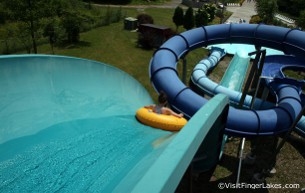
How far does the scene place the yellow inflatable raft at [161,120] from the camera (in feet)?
24.3

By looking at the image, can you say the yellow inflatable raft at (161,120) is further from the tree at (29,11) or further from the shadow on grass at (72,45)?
the shadow on grass at (72,45)

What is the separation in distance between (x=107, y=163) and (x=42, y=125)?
2.48 meters

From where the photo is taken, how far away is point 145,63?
18.2 meters

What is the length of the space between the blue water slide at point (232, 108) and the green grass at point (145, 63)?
199cm

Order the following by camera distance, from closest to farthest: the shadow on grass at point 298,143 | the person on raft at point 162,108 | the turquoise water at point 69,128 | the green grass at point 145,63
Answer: the turquoise water at point 69,128
the person on raft at point 162,108
the green grass at point 145,63
the shadow on grass at point 298,143

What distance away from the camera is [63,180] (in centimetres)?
530

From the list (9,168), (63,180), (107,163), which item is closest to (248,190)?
(107,163)

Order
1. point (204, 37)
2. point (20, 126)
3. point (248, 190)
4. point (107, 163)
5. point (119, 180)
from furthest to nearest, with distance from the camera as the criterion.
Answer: point (204, 37) < point (248, 190) < point (20, 126) < point (107, 163) < point (119, 180)

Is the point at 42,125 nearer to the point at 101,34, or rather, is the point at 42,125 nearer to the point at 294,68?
the point at 294,68

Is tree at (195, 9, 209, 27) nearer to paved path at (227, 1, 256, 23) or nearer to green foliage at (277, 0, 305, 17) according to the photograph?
paved path at (227, 1, 256, 23)

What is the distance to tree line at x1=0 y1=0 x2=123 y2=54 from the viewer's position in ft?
48.5

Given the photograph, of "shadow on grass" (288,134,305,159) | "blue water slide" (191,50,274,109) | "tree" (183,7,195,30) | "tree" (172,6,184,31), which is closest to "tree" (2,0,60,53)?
"blue water slide" (191,50,274,109)

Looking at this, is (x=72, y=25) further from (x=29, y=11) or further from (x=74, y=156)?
(x=74, y=156)

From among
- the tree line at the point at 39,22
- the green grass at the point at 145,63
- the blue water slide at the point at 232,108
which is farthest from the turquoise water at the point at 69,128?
the tree line at the point at 39,22
